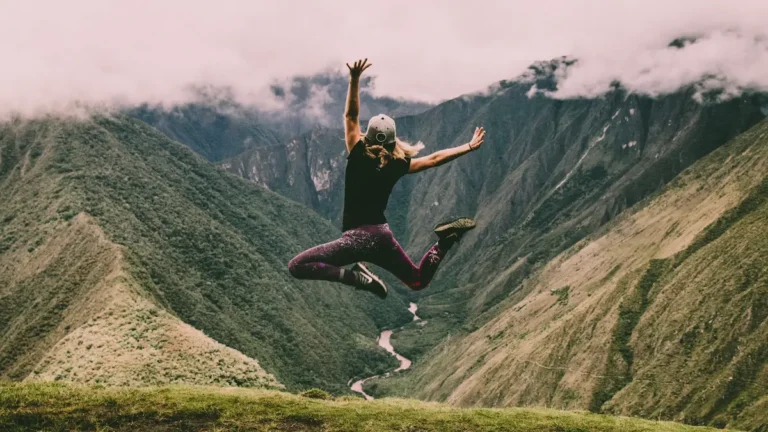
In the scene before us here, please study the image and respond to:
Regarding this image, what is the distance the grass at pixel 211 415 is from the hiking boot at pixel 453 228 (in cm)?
729

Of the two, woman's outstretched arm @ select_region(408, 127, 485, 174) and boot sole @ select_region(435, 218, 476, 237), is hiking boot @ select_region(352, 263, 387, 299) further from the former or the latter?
woman's outstretched arm @ select_region(408, 127, 485, 174)

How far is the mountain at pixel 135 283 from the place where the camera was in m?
64.8

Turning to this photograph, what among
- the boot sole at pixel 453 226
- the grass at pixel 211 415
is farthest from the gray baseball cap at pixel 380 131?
the grass at pixel 211 415

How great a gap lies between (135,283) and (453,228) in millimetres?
91778

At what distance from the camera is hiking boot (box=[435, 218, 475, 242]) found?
33.1 feet

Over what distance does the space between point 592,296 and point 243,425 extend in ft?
377

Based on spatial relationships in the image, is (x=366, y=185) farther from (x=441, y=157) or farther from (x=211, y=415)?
(x=211, y=415)

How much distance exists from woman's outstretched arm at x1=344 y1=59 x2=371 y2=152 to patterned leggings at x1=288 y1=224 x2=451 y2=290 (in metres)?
1.54

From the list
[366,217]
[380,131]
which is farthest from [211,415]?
[380,131]

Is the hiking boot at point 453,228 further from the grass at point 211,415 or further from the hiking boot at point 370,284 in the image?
the grass at point 211,415

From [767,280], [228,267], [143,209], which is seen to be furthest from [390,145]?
[228,267]

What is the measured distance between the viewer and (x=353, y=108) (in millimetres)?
10062

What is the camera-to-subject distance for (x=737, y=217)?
108312 millimetres

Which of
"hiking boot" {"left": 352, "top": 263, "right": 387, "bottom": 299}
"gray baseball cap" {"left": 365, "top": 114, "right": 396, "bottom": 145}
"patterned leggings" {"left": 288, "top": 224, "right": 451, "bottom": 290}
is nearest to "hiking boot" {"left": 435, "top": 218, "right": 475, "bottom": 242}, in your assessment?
"patterned leggings" {"left": 288, "top": 224, "right": 451, "bottom": 290}
